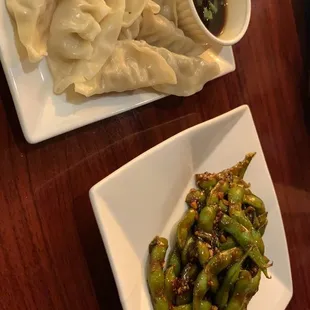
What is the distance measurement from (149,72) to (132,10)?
0.43 feet

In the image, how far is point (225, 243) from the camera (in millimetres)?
1268

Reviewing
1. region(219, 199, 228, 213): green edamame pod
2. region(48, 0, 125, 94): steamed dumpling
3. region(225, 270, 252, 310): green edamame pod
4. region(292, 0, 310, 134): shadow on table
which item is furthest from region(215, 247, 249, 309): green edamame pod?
region(292, 0, 310, 134): shadow on table

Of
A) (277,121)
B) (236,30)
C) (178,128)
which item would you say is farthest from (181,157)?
(277,121)

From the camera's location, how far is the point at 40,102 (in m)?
1.06

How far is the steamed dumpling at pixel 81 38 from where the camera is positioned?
1065 millimetres

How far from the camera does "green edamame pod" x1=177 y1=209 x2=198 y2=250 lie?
4.07ft

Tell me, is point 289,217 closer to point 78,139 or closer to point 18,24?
point 78,139

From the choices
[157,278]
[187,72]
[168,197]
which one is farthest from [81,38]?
[157,278]

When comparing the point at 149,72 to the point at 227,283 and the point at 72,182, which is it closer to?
the point at 72,182

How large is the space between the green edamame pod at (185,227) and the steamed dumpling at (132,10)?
0.43m

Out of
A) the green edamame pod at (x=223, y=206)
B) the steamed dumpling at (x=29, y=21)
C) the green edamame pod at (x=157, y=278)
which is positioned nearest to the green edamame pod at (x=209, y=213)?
the green edamame pod at (x=223, y=206)

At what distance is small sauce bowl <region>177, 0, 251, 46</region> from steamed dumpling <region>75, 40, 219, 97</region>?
59 millimetres

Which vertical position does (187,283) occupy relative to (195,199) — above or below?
below

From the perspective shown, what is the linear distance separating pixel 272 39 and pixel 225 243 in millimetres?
675
